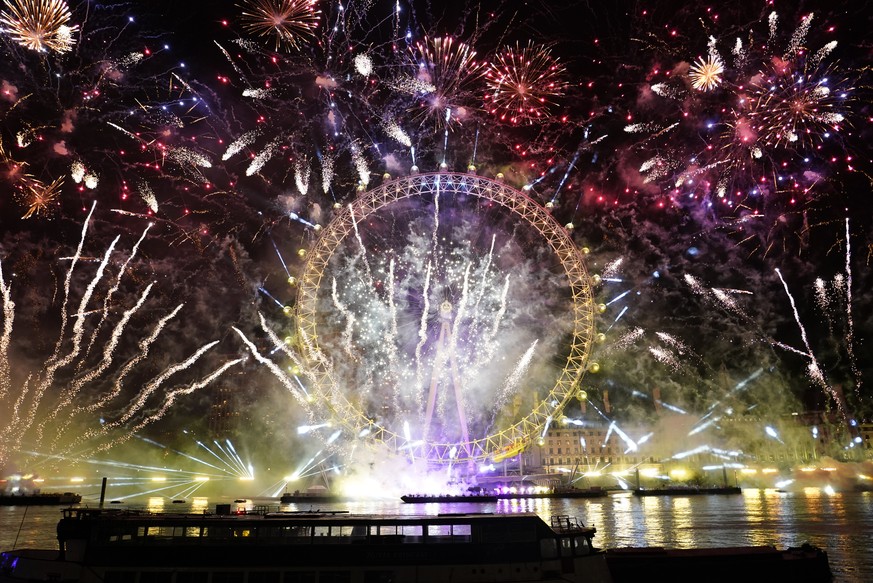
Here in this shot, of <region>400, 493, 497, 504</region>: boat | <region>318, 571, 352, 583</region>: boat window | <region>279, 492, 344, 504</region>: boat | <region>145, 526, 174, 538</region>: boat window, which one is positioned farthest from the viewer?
<region>279, 492, 344, 504</region>: boat

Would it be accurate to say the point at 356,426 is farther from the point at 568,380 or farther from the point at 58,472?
the point at 58,472

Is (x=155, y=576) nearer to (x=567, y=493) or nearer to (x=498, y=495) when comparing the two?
(x=498, y=495)

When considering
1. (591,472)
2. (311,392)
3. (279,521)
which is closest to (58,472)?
(311,392)

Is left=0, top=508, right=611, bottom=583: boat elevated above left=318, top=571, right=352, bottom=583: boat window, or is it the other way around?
left=0, top=508, right=611, bottom=583: boat

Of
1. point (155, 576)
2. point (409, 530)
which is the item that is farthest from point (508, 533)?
point (155, 576)

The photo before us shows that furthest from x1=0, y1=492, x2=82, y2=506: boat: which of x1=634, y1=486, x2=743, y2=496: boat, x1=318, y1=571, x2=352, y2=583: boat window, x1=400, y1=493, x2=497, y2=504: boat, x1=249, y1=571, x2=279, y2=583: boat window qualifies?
x1=634, y1=486, x2=743, y2=496: boat

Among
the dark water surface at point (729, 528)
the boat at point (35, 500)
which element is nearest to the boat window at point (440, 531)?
the dark water surface at point (729, 528)

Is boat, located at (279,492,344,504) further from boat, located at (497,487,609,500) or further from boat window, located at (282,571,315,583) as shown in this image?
boat window, located at (282,571,315,583)
